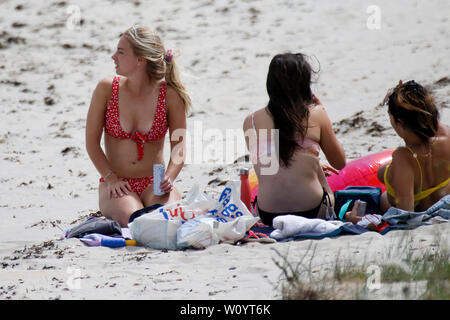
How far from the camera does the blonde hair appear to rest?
537cm

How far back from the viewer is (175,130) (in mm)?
5543

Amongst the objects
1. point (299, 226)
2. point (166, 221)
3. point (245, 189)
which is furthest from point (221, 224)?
point (245, 189)

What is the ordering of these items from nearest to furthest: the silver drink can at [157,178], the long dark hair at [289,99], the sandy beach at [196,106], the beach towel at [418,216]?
the sandy beach at [196,106], the beach towel at [418,216], the long dark hair at [289,99], the silver drink can at [157,178]

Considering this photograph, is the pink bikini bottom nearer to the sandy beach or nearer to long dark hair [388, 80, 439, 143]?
the sandy beach

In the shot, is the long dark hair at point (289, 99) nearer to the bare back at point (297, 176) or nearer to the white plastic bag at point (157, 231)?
the bare back at point (297, 176)

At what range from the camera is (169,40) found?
10.8 m

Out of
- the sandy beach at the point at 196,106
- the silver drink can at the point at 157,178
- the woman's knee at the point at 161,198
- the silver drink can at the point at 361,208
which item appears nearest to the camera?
the sandy beach at the point at 196,106

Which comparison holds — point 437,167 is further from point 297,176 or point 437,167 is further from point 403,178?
point 297,176

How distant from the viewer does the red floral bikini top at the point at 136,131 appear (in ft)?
17.9

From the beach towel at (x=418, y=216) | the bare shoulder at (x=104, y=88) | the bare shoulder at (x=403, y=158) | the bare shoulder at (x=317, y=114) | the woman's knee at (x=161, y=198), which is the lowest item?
the woman's knee at (x=161, y=198)

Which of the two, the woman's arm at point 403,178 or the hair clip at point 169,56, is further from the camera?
the hair clip at point 169,56

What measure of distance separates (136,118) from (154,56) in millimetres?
474

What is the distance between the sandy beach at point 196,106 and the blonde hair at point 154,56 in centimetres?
113

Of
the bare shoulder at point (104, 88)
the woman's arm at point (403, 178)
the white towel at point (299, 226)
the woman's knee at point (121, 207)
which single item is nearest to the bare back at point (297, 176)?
the white towel at point (299, 226)
